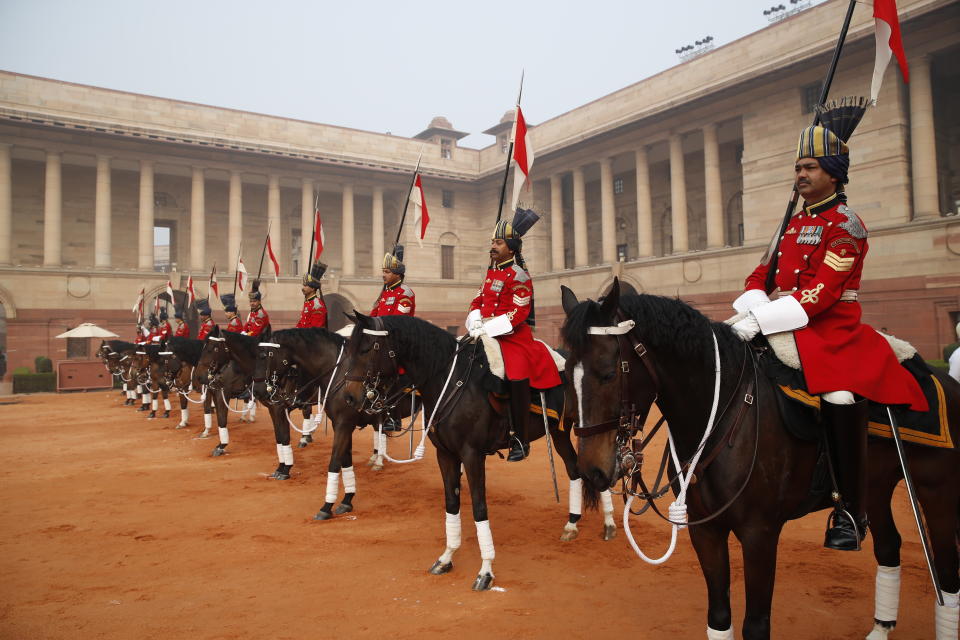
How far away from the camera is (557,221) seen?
37469 mm

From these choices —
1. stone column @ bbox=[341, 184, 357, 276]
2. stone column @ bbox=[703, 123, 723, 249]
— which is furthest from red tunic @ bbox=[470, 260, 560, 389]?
stone column @ bbox=[341, 184, 357, 276]

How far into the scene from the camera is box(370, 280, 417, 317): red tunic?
28.3 ft

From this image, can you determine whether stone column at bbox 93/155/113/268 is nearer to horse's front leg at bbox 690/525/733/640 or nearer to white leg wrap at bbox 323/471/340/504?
white leg wrap at bbox 323/471/340/504

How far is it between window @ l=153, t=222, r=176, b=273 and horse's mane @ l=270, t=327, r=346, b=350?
29705mm

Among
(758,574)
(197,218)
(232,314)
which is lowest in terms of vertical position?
(758,574)

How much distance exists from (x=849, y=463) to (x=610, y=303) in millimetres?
1718

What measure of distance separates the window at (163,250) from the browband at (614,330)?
36683 mm

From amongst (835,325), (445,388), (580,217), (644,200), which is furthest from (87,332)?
(835,325)

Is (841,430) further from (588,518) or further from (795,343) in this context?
(588,518)

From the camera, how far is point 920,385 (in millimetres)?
4059

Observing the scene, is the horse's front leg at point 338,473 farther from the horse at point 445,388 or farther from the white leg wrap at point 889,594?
the white leg wrap at point 889,594

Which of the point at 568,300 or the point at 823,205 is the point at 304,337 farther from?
the point at 823,205

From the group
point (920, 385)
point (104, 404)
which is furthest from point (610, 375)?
point (104, 404)

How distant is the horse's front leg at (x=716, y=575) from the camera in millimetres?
3436
